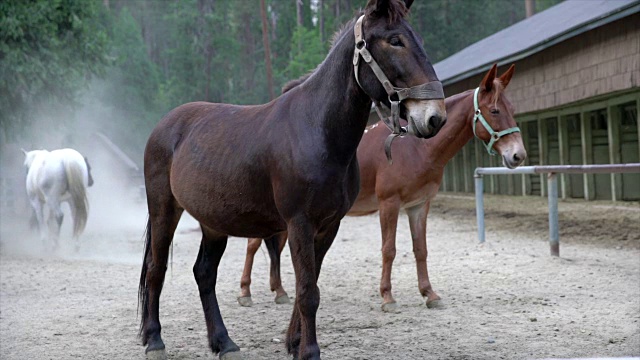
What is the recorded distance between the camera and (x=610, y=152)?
44.8ft

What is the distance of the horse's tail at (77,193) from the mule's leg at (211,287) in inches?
274

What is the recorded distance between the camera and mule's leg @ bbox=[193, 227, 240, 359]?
444 centimetres

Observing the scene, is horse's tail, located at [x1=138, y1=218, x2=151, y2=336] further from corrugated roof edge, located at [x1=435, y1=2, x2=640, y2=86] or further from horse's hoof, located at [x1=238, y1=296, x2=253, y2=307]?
corrugated roof edge, located at [x1=435, y1=2, x2=640, y2=86]

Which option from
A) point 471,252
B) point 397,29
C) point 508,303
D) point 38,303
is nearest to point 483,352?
point 508,303

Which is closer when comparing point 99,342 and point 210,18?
point 99,342

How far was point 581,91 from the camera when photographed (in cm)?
1245

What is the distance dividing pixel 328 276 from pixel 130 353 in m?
3.55

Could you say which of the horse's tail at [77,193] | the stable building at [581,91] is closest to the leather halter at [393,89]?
the stable building at [581,91]

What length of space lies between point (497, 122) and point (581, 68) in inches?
287

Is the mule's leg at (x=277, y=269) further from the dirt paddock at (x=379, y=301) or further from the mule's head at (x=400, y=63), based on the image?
the mule's head at (x=400, y=63)

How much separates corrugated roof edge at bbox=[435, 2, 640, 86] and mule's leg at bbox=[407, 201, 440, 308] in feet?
17.5

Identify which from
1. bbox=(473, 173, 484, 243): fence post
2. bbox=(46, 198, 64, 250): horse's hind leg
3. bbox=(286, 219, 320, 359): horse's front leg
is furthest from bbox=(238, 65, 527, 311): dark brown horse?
bbox=(46, 198, 64, 250): horse's hind leg

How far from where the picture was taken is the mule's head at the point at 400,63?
3287 mm

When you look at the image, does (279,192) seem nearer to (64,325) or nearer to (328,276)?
(64,325)
